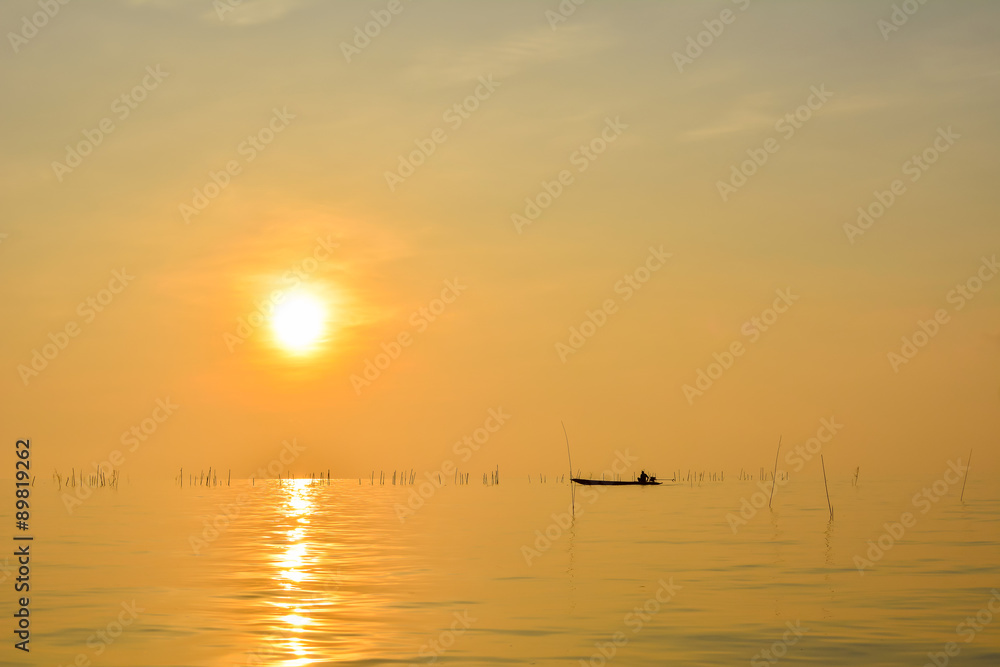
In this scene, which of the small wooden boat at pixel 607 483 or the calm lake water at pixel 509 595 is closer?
the calm lake water at pixel 509 595

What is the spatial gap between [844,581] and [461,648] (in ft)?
54.3

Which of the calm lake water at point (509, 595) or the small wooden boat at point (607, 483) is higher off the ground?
the small wooden boat at point (607, 483)

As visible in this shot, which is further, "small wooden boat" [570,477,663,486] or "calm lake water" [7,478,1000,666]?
"small wooden boat" [570,477,663,486]

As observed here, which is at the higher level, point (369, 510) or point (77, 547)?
point (369, 510)

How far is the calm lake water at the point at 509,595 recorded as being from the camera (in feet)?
77.0

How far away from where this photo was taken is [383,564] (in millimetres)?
39281

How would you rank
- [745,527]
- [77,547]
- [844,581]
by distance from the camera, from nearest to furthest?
1. [844,581]
2. [77,547]
3. [745,527]

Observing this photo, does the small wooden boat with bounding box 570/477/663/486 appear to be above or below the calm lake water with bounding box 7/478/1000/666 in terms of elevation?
above

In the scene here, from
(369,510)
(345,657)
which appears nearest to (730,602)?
(345,657)

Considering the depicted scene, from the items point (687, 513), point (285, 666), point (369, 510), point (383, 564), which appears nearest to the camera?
point (285, 666)

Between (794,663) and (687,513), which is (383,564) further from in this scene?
(687,513)

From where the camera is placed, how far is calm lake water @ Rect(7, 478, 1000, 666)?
2348cm

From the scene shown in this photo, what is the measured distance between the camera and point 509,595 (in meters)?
31.6

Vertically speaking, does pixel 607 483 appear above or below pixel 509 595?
above
